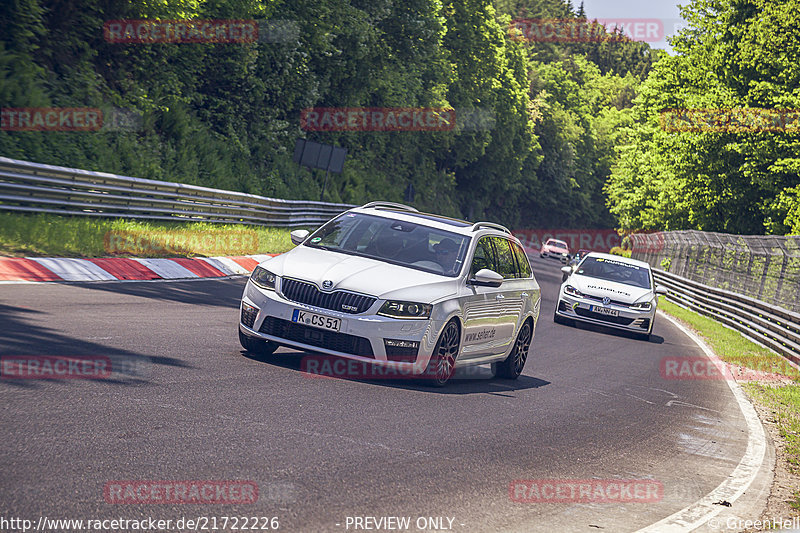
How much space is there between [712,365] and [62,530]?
14.2 m

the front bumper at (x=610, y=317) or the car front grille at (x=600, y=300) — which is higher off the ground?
the car front grille at (x=600, y=300)

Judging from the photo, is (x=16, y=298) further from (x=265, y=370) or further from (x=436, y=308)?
(x=436, y=308)

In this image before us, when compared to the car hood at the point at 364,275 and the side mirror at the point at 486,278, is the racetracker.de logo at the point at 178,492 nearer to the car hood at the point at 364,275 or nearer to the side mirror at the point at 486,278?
the car hood at the point at 364,275

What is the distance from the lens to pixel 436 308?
880 centimetres

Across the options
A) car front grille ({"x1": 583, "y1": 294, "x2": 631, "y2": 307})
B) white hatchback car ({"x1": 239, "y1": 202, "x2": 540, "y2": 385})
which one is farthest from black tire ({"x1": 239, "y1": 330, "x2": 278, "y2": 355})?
car front grille ({"x1": 583, "y1": 294, "x2": 631, "y2": 307})

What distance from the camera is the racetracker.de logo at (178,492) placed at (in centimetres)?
463

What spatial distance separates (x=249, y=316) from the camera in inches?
353

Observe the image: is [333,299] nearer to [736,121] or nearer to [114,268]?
[114,268]

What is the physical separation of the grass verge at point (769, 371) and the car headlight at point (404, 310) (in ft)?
11.3

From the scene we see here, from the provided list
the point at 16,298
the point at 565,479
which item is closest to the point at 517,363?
the point at 565,479

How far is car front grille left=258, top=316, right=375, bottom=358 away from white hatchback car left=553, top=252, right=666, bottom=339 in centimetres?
1194

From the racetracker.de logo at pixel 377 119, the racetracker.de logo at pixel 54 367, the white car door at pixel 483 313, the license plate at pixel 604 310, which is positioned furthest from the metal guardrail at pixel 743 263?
the racetracker.de logo at pixel 377 119

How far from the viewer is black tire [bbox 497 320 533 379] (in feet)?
36.2

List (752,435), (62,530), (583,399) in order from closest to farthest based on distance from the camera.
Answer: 1. (62,530)
2. (752,435)
3. (583,399)
